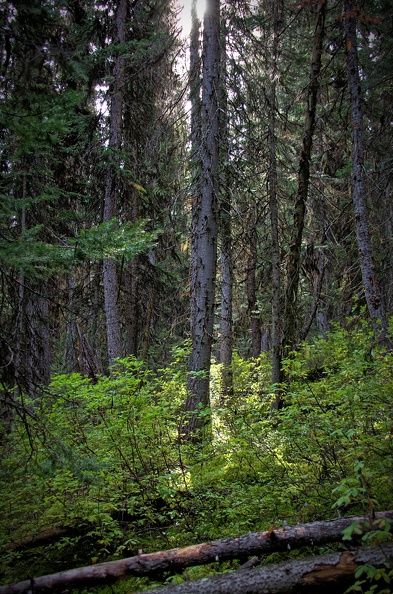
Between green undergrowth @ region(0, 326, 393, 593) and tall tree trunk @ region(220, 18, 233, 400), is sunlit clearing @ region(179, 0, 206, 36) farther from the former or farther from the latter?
green undergrowth @ region(0, 326, 393, 593)

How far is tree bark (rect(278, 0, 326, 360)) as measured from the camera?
8414 mm

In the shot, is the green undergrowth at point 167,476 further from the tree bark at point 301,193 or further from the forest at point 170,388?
the tree bark at point 301,193

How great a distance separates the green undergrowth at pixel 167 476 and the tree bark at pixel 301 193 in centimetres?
220

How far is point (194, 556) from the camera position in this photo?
378 centimetres

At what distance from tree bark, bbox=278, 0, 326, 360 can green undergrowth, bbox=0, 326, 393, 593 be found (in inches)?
86.6

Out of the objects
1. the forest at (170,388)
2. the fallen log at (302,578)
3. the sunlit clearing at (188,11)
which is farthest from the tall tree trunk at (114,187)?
the fallen log at (302,578)

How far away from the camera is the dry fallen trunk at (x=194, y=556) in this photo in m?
3.67

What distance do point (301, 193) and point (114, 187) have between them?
6053 millimetres

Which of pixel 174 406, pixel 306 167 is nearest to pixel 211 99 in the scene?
pixel 306 167

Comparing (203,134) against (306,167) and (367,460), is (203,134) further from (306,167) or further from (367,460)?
(367,460)

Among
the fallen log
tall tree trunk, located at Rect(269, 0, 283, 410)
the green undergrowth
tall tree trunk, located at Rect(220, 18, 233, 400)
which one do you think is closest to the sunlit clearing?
tall tree trunk, located at Rect(220, 18, 233, 400)

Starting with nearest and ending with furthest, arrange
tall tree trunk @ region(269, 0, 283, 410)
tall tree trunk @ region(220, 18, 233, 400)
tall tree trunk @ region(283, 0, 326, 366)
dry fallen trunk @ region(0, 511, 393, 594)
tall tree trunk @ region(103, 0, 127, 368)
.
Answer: dry fallen trunk @ region(0, 511, 393, 594) → tall tree trunk @ region(283, 0, 326, 366) → tall tree trunk @ region(220, 18, 233, 400) → tall tree trunk @ region(269, 0, 283, 410) → tall tree trunk @ region(103, 0, 127, 368)

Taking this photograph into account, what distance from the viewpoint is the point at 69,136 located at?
12539mm

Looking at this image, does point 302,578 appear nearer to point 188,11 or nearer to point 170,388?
point 170,388
